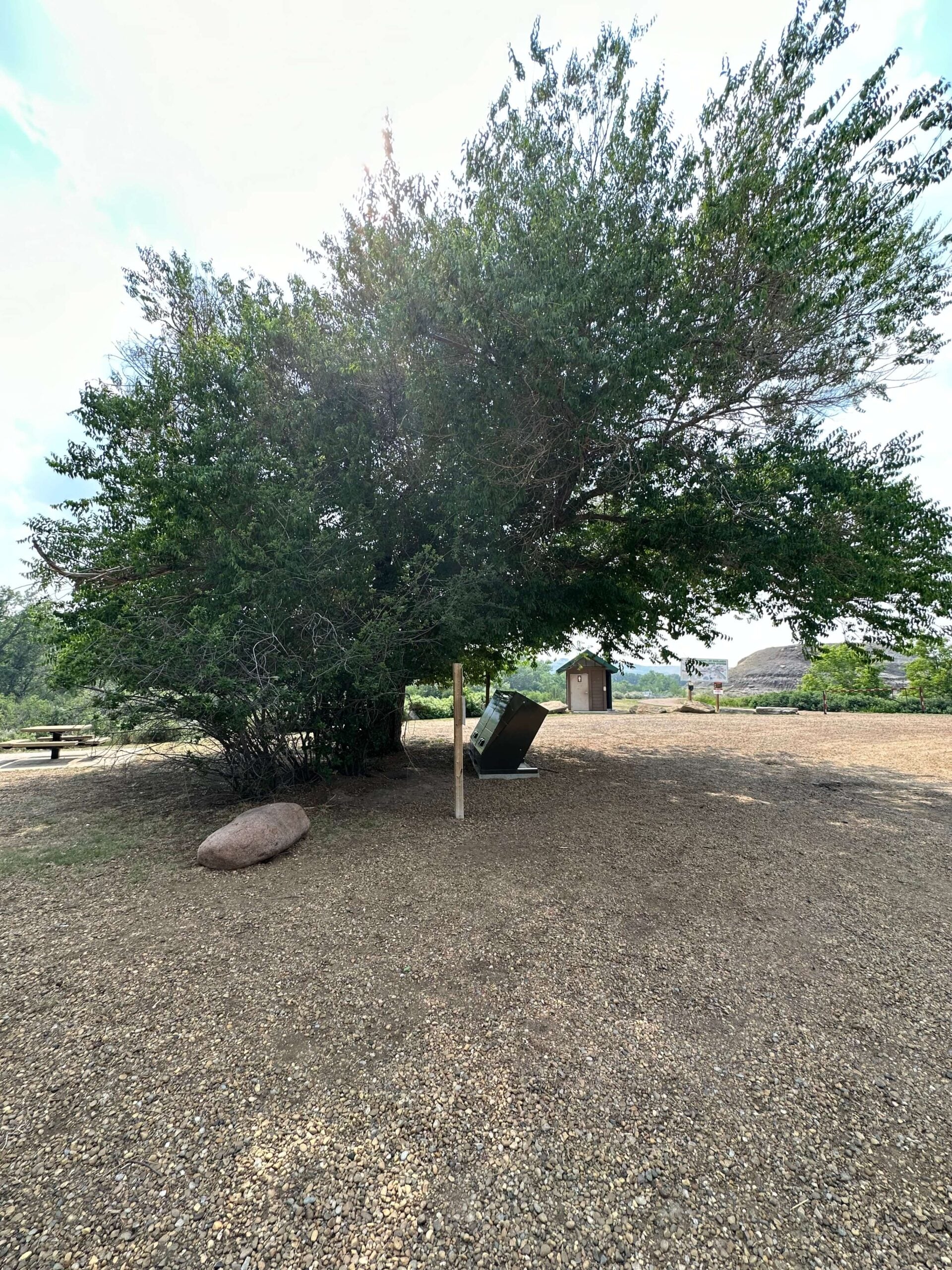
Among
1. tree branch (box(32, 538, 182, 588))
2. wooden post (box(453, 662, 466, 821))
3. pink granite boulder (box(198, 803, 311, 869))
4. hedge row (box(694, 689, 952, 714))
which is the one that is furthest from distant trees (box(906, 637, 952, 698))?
tree branch (box(32, 538, 182, 588))

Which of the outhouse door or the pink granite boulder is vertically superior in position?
the outhouse door

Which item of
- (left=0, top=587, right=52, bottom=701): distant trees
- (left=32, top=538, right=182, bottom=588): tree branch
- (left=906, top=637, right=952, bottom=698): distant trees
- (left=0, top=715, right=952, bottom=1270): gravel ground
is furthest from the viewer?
(left=0, top=587, right=52, bottom=701): distant trees

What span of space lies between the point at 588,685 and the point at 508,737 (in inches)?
597

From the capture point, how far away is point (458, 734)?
5531 mm

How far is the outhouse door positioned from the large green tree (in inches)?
590

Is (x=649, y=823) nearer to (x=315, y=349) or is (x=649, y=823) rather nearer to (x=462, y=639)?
(x=462, y=639)

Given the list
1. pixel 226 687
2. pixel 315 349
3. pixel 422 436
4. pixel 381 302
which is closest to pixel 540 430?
pixel 422 436

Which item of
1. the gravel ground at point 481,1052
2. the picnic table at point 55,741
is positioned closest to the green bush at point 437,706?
the picnic table at point 55,741

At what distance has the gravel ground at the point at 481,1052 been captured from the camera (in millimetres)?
1714

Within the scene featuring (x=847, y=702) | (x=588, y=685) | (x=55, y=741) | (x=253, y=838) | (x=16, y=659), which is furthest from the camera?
(x=16, y=659)

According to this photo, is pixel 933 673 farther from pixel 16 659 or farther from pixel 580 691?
pixel 16 659

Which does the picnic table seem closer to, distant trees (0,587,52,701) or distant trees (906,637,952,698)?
distant trees (0,587,52,701)

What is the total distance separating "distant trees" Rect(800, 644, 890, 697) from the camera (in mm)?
21500

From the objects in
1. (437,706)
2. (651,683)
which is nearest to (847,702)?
(437,706)
